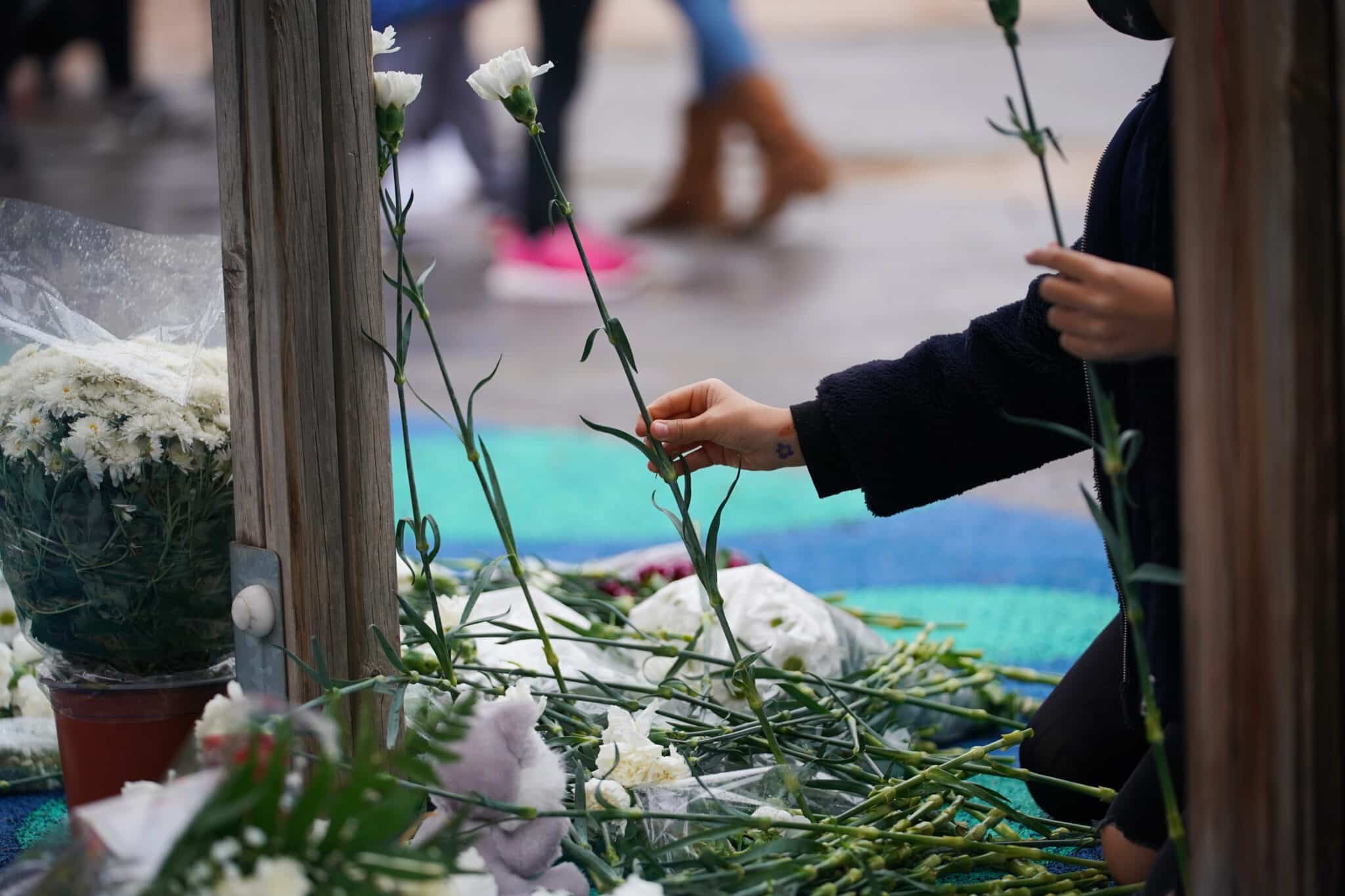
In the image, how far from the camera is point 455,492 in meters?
2.67

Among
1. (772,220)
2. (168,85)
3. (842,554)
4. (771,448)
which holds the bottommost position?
(842,554)

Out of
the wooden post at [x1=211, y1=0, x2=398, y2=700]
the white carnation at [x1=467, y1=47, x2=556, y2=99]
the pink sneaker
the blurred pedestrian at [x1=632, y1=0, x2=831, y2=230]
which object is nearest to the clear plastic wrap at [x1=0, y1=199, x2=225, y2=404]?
the wooden post at [x1=211, y1=0, x2=398, y2=700]

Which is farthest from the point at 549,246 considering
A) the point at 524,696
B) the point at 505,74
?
the point at 524,696

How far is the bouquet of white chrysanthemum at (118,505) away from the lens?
1.13 m

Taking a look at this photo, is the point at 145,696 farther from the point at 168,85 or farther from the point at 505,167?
the point at 168,85

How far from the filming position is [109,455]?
112 centimetres

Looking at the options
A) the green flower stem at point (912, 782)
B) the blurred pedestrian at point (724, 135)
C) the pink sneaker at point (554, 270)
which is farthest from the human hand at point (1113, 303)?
the blurred pedestrian at point (724, 135)

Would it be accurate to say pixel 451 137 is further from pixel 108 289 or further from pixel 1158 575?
pixel 1158 575

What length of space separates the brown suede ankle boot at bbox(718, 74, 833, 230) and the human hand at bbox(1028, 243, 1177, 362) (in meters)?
3.96

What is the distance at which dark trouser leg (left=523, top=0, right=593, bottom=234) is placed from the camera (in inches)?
116

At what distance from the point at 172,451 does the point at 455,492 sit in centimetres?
152

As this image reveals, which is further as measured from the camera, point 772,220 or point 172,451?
point 772,220

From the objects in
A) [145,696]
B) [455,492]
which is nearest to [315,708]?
[145,696]

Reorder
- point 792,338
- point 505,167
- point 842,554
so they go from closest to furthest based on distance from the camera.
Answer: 1. point 842,554
2. point 792,338
3. point 505,167
